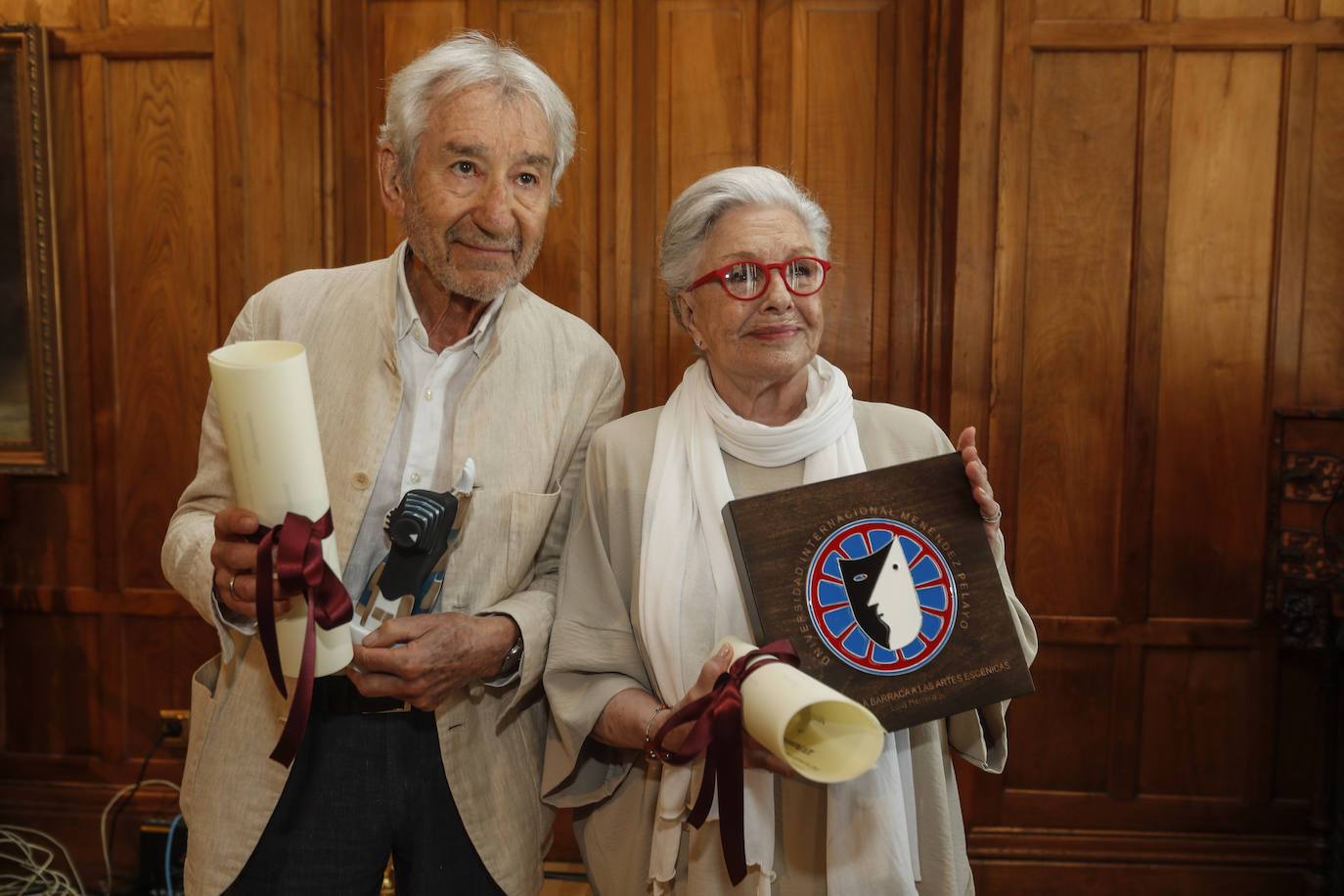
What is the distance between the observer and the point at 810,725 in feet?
3.59

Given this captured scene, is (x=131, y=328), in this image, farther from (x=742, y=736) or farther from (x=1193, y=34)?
(x=1193, y=34)

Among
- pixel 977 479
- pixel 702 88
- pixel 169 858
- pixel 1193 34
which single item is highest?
pixel 1193 34

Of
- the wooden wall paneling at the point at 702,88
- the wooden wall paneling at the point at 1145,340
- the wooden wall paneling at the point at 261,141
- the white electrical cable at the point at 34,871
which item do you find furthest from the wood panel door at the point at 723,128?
the white electrical cable at the point at 34,871

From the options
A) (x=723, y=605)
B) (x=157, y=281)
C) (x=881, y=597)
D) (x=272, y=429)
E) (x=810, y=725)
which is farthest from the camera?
(x=157, y=281)

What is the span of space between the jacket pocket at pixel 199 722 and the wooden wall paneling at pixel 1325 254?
2.73 meters

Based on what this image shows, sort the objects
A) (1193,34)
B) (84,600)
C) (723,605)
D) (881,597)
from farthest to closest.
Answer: (84,600) < (1193,34) < (723,605) < (881,597)

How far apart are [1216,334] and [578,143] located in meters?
1.88

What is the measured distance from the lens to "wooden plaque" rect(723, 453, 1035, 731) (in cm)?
121

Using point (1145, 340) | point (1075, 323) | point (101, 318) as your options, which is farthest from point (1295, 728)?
point (101, 318)

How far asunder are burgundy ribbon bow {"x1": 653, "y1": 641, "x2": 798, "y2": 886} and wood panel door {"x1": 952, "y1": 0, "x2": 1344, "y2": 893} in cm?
158

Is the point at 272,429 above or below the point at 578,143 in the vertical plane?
below

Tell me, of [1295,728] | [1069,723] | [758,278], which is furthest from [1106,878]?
[758,278]

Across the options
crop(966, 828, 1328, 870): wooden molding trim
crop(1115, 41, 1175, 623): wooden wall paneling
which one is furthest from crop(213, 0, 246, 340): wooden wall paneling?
crop(966, 828, 1328, 870): wooden molding trim

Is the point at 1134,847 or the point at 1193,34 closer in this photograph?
the point at 1193,34
